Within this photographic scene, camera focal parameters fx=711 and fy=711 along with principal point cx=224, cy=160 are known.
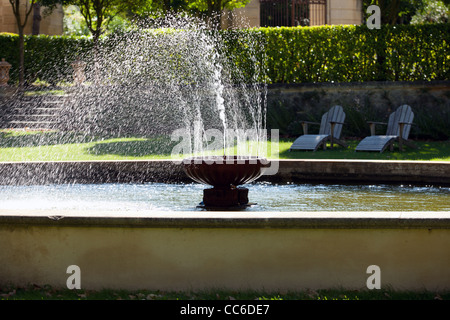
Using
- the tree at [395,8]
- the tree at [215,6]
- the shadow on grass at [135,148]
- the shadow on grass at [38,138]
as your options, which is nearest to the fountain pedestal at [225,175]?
the shadow on grass at [135,148]

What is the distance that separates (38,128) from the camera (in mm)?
17875

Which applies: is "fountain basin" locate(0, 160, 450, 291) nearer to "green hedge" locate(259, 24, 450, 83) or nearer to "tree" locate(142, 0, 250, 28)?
"green hedge" locate(259, 24, 450, 83)

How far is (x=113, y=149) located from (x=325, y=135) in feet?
14.6

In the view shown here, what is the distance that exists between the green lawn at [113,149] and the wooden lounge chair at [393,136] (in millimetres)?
154

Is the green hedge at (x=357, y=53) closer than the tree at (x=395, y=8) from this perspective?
Yes

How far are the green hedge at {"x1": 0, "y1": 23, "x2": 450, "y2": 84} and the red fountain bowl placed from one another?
35.2 ft

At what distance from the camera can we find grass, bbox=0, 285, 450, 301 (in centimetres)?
532

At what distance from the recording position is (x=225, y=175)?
26.1 feet

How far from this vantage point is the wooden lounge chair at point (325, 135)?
14781 mm

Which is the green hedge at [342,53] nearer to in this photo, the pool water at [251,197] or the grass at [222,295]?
the pool water at [251,197]

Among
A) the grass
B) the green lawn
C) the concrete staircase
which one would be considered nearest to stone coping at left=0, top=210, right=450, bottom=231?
the grass

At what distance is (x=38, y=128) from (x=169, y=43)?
4152 mm

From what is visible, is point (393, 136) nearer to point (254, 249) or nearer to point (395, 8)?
point (395, 8)
